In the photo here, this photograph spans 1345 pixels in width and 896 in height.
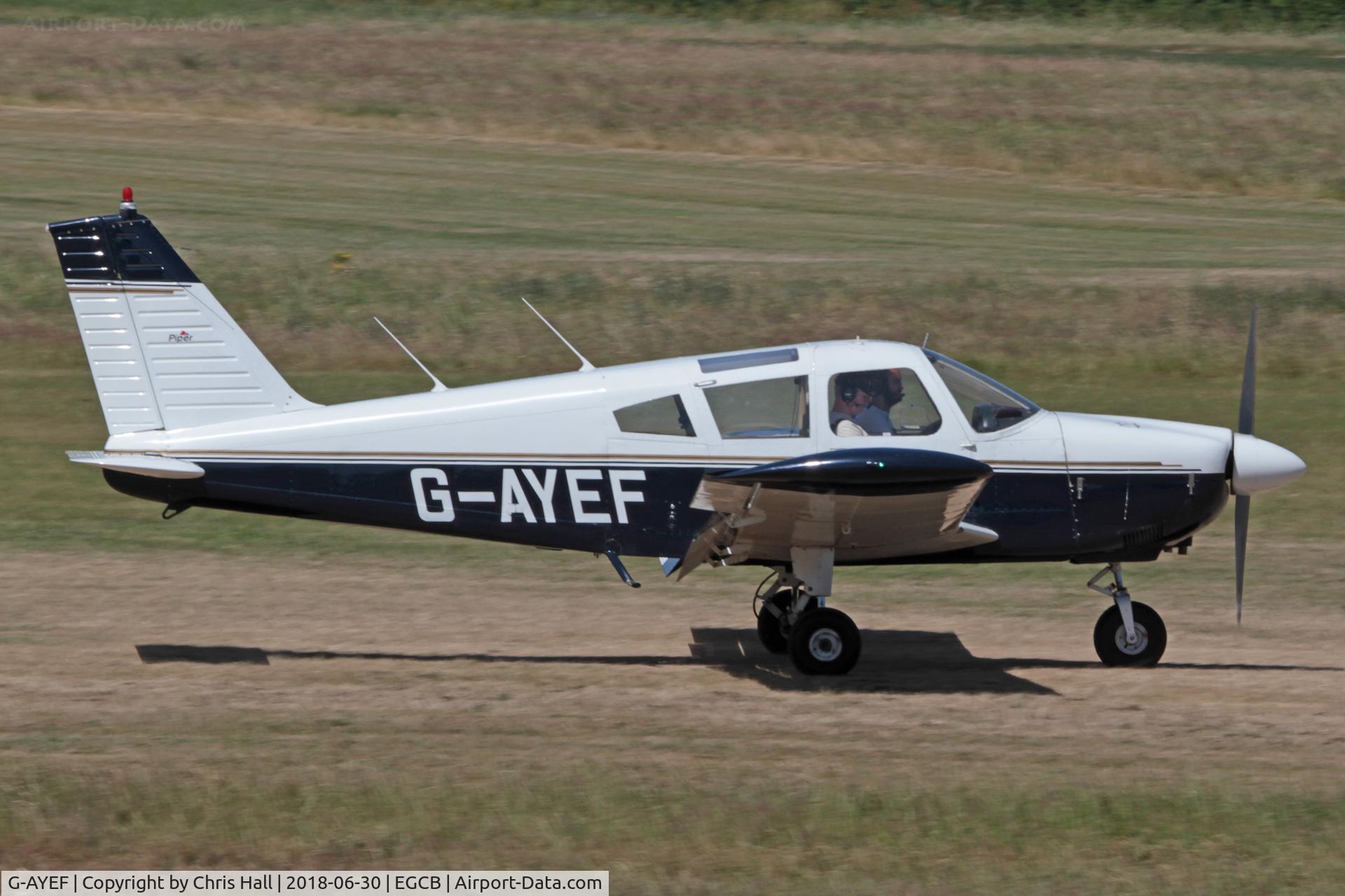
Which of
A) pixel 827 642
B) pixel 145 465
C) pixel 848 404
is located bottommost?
pixel 827 642

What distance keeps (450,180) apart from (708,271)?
334 inches

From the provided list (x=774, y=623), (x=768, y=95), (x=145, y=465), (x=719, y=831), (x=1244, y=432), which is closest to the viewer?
(x=719, y=831)

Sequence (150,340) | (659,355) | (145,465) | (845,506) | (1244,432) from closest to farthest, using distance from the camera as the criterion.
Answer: (845,506) → (145,465) → (150,340) → (1244,432) → (659,355)

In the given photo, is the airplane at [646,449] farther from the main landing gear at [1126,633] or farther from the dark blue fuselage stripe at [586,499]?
the main landing gear at [1126,633]

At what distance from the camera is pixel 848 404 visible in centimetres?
952

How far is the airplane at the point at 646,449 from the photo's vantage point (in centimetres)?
953

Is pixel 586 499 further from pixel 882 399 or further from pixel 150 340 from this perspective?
pixel 150 340

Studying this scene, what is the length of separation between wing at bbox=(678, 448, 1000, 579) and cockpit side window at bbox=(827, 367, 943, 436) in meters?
0.29

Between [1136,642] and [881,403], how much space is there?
2.31 metres

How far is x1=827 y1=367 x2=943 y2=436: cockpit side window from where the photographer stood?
950 cm

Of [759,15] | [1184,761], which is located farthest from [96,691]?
[759,15]

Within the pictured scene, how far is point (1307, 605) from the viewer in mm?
11844

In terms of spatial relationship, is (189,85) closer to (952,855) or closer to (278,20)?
(278,20)

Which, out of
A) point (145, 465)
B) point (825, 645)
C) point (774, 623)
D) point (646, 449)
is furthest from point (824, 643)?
point (145, 465)
